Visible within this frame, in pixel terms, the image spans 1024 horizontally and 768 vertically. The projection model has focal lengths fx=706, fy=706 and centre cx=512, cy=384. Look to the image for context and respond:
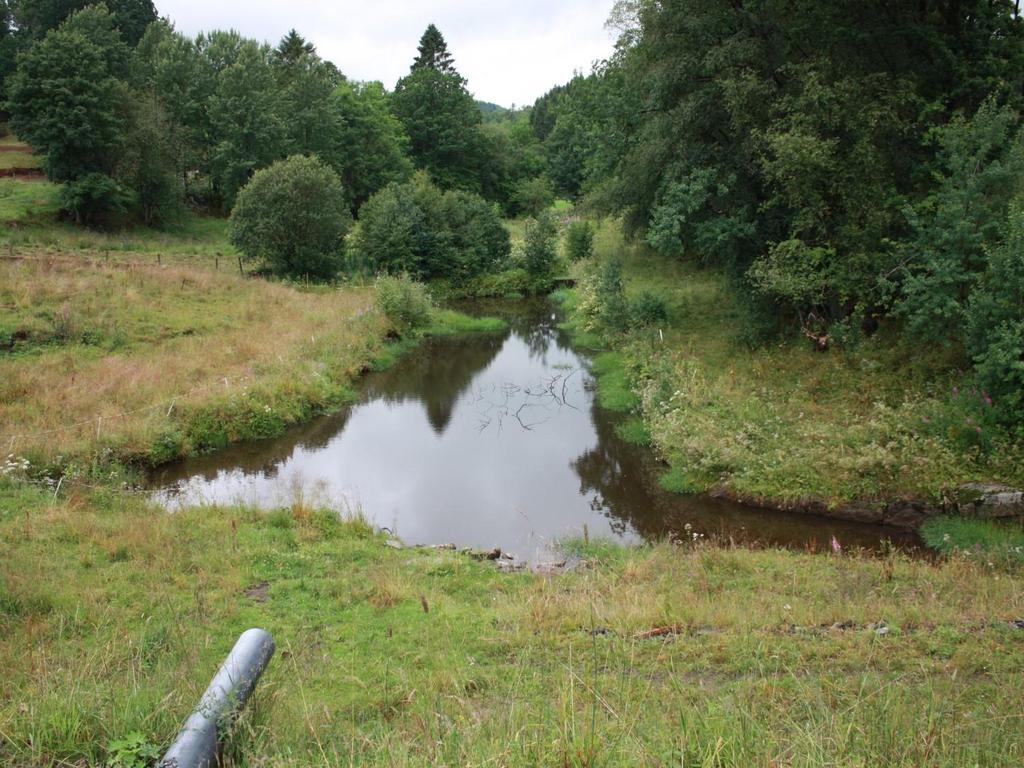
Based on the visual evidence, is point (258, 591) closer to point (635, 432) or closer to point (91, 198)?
point (635, 432)

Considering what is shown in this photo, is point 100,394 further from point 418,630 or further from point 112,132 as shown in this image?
point 112,132

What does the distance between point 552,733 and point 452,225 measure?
38.7 m

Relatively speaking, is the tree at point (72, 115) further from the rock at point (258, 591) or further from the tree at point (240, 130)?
the rock at point (258, 591)

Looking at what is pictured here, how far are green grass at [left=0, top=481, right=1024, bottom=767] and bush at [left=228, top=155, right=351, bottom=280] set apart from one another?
23446mm

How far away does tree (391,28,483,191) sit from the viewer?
65.7m

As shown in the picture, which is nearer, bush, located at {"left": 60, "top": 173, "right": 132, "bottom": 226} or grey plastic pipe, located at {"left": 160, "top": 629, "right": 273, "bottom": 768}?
grey plastic pipe, located at {"left": 160, "top": 629, "right": 273, "bottom": 768}

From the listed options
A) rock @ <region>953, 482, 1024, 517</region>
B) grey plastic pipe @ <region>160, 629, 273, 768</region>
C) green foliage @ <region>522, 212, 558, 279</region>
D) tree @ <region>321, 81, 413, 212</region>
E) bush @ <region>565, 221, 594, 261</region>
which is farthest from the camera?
tree @ <region>321, 81, 413, 212</region>

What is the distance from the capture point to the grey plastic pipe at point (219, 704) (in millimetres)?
3596

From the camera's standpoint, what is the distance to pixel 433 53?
238 ft

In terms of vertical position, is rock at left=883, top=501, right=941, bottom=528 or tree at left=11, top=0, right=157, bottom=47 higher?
tree at left=11, top=0, right=157, bottom=47

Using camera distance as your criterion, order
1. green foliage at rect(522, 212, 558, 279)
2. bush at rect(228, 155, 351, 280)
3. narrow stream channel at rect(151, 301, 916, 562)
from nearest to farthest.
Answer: narrow stream channel at rect(151, 301, 916, 562), bush at rect(228, 155, 351, 280), green foliage at rect(522, 212, 558, 279)

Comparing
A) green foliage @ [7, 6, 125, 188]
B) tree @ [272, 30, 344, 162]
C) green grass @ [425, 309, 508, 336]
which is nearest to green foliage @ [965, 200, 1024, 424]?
green grass @ [425, 309, 508, 336]

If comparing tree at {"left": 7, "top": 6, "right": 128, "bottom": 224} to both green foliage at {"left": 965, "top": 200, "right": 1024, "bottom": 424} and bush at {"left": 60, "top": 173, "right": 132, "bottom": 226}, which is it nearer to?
bush at {"left": 60, "top": 173, "right": 132, "bottom": 226}

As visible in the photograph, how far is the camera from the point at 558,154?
241 feet
